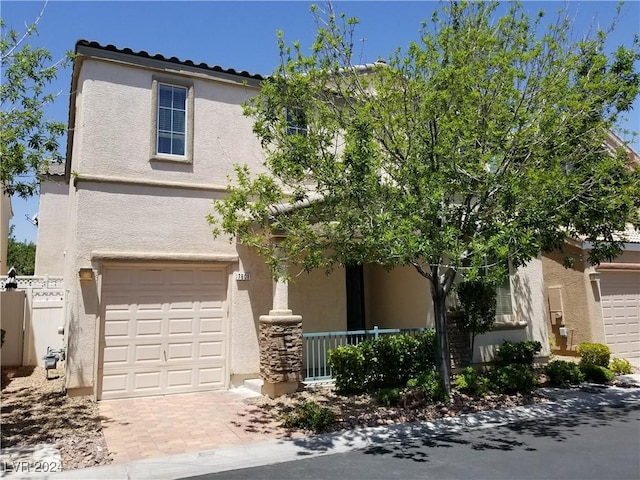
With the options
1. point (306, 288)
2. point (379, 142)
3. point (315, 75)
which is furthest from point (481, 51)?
point (306, 288)

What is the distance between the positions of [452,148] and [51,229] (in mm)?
17332

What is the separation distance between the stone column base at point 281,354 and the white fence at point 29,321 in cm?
733

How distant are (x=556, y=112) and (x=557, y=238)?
7.73 ft

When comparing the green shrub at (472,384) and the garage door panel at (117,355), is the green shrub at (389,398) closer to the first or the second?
the green shrub at (472,384)

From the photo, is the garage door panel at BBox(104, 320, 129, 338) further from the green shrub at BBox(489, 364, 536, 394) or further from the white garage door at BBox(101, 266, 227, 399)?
the green shrub at BBox(489, 364, 536, 394)

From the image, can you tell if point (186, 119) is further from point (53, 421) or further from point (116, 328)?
point (53, 421)

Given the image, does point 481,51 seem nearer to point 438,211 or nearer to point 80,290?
point 438,211

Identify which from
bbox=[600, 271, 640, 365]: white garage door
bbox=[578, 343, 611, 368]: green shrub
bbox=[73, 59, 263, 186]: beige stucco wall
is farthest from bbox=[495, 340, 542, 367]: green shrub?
bbox=[73, 59, 263, 186]: beige stucco wall

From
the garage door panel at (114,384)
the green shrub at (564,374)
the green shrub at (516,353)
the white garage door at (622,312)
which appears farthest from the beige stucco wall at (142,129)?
the white garage door at (622,312)

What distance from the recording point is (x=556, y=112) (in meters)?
8.79

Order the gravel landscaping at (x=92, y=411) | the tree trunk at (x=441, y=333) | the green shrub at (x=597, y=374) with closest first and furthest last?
the gravel landscaping at (x=92, y=411) → the tree trunk at (x=441, y=333) → the green shrub at (x=597, y=374)

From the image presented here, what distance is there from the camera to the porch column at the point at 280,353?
1003cm

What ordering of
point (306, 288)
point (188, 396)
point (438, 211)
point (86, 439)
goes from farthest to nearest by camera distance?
point (306, 288), point (188, 396), point (438, 211), point (86, 439)

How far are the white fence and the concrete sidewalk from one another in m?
9.28
